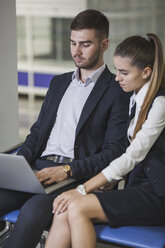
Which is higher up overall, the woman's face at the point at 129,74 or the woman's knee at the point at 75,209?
the woman's face at the point at 129,74

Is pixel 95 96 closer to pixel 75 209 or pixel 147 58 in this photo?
pixel 147 58

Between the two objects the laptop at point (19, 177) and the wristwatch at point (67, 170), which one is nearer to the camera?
the laptop at point (19, 177)

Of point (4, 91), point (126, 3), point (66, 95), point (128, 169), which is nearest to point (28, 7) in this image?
point (126, 3)

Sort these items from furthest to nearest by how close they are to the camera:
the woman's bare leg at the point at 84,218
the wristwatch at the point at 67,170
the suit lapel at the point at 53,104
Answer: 1. the suit lapel at the point at 53,104
2. the wristwatch at the point at 67,170
3. the woman's bare leg at the point at 84,218

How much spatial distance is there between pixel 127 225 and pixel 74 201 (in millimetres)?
255

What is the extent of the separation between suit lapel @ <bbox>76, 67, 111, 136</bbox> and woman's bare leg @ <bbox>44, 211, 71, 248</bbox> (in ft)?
1.75

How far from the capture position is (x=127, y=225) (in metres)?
2.10

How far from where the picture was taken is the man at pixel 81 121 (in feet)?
7.73

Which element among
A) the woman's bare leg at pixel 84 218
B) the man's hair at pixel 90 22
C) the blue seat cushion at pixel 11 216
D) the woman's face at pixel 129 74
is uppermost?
the man's hair at pixel 90 22

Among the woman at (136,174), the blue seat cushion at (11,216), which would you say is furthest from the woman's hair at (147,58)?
the blue seat cushion at (11,216)

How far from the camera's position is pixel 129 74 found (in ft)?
7.20

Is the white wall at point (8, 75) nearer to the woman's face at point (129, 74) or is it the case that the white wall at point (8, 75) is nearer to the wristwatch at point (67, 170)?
the wristwatch at point (67, 170)

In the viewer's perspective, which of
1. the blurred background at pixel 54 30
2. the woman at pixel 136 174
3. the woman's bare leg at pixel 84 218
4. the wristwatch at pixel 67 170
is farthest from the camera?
the blurred background at pixel 54 30

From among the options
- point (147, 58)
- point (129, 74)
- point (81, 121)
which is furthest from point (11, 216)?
point (147, 58)
